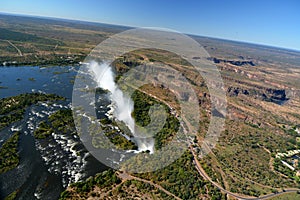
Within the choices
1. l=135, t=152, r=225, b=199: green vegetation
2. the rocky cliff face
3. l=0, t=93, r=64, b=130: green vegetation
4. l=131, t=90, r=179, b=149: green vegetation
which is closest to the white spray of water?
l=131, t=90, r=179, b=149: green vegetation

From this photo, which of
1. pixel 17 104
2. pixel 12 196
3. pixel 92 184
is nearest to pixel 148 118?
pixel 92 184

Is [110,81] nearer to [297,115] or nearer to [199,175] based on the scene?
[199,175]

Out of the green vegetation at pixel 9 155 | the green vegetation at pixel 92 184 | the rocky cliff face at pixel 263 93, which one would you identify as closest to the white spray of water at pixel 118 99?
the green vegetation at pixel 92 184

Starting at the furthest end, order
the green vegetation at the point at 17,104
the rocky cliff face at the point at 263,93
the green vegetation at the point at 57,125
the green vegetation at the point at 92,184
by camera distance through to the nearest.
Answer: the rocky cliff face at the point at 263,93
the green vegetation at the point at 17,104
the green vegetation at the point at 57,125
the green vegetation at the point at 92,184

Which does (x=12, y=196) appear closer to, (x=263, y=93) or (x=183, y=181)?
(x=183, y=181)

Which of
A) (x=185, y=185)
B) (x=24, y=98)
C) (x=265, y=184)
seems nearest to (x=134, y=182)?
(x=185, y=185)

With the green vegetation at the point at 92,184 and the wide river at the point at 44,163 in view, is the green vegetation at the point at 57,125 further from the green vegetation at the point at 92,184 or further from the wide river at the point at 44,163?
the green vegetation at the point at 92,184

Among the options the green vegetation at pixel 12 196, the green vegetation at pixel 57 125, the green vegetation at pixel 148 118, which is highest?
the green vegetation at pixel 148 118
